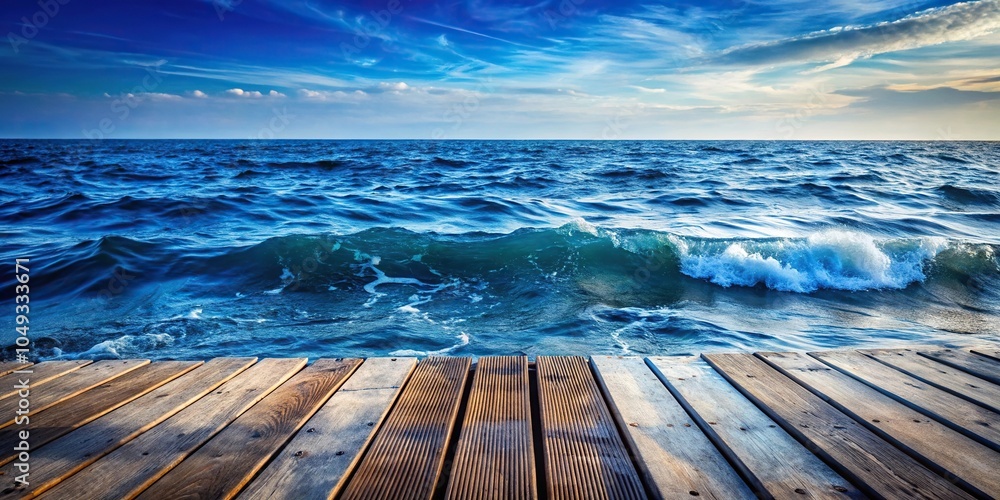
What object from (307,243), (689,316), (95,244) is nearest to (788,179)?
(689,316)

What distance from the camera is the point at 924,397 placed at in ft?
8.74

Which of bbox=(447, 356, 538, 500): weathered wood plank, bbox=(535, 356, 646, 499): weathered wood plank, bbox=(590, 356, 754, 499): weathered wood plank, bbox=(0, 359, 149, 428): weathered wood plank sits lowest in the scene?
bbox=(0, 359, 149, 428): weathered wood plank

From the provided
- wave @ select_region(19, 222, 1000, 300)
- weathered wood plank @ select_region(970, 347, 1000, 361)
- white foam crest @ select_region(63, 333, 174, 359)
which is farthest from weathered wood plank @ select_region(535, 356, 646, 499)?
wave @ select_region(19, 222, 1000, 300)

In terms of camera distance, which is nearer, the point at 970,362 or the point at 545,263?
the point at 970,362

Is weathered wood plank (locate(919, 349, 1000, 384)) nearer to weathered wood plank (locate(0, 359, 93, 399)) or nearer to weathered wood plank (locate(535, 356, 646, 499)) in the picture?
weathered wood plank (locate(535, 356, 646, 499))

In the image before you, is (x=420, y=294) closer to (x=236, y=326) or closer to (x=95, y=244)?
(x=236, y=326)

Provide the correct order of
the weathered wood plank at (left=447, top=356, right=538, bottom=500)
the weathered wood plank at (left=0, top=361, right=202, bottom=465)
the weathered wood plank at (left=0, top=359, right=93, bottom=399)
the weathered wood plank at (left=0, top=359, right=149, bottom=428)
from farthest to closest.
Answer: the weathered wood plank at (left=0, top=359, right=93, bottom=399), the weathered wood plank at (left=0, top=359, right=149, bottom=428), the weathered wood plank at (left=0, top=361, right=202, bottom=465), the weathered wood plank at (left=447, top=356, right=538, bottom=500)

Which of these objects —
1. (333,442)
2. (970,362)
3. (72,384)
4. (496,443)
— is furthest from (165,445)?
(970,362)

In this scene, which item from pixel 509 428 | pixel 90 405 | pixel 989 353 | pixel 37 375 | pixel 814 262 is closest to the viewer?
pixel 509 428

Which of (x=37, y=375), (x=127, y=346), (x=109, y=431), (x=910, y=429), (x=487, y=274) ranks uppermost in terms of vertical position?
(x=910, y=429)

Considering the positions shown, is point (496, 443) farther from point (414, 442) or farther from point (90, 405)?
point (90, 405)

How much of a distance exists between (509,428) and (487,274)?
7.52 meters

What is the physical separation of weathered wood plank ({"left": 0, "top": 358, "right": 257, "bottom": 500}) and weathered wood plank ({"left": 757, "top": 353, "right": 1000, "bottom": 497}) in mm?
3333

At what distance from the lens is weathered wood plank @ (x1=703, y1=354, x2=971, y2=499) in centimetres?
188
